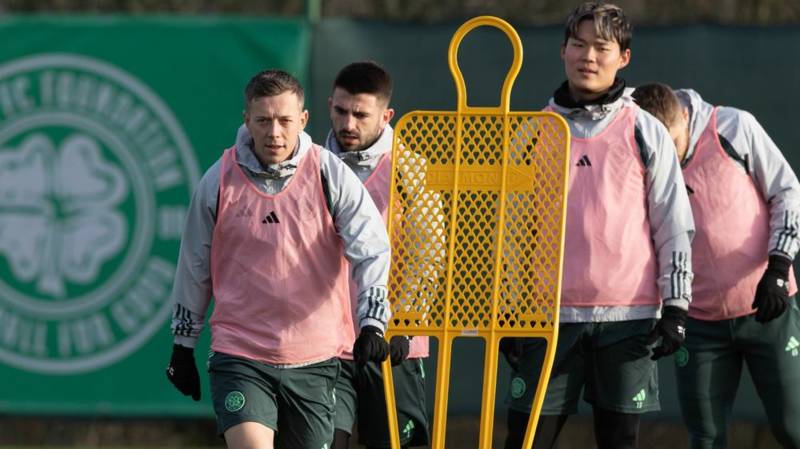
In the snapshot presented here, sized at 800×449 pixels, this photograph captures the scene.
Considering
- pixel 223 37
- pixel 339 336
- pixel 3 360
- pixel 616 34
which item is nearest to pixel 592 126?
pixel 616 34

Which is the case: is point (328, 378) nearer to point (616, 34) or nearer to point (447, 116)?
point (447, 116)

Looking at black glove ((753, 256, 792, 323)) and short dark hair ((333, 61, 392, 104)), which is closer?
black glove ((753, 256, 792, 323))

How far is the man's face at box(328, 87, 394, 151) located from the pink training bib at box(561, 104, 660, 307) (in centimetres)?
106

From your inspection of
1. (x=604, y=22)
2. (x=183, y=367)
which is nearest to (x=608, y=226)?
(x=604, y=22)

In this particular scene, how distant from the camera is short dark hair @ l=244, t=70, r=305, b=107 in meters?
5.38

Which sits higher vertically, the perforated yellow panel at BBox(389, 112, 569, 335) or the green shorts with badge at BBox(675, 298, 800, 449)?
the perforated yellow panel at BBox(389, 112, 569, 335)

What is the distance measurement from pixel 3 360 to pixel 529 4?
11.2ft

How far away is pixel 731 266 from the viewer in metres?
6.39

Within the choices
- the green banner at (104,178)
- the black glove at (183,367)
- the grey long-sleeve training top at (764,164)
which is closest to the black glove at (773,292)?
the grey long-sleeve training top at (764,164)

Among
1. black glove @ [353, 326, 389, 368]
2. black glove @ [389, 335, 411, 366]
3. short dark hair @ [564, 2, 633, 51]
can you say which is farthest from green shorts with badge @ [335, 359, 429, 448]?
short dark hair @ [564, 2, 633, 51]

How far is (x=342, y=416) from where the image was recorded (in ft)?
20.1

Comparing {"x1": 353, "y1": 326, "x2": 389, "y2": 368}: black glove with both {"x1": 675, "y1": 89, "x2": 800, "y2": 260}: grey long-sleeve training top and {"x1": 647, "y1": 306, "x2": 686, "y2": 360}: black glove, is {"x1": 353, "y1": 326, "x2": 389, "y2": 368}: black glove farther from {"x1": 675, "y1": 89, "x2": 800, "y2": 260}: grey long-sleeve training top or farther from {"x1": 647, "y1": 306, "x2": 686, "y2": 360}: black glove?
{"x1": 675, "y1": 89, "x2": 800, "y2": 260}: grey long-sleeve training top

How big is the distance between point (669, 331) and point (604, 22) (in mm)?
1057

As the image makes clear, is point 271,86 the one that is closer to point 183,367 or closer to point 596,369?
point 183,367
